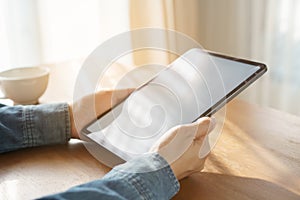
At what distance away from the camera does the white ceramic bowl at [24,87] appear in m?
0.99

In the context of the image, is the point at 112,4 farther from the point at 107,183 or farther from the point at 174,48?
the point at 107,183

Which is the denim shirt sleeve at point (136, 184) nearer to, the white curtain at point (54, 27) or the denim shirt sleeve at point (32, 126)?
the denim shirt sleeve at point (32, 126)

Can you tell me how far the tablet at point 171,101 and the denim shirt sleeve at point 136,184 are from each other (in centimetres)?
10

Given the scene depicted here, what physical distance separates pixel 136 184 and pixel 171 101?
28 centimetres

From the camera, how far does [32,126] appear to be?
33.3 inches

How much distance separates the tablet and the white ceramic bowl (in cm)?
23

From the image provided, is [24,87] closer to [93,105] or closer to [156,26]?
[93,105]

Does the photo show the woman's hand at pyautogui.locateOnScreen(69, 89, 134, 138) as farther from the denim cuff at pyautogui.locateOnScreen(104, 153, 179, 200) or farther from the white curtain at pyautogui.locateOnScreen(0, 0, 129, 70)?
the white curtain at pyautogui.locateOnScreen(0, 0, 129, 70)

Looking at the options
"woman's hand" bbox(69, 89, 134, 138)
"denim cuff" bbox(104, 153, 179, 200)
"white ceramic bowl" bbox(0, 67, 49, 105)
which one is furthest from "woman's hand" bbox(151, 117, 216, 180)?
"white ceramic bowl" bbox(0, 67, 49, 105)

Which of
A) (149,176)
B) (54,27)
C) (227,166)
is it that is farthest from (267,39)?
(149,176)

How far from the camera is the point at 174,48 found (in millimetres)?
1988

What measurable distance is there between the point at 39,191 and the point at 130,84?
0.47 metres

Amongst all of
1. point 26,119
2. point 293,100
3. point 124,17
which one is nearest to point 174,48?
point 124,17

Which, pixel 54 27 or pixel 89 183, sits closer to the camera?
pixel 89 183
